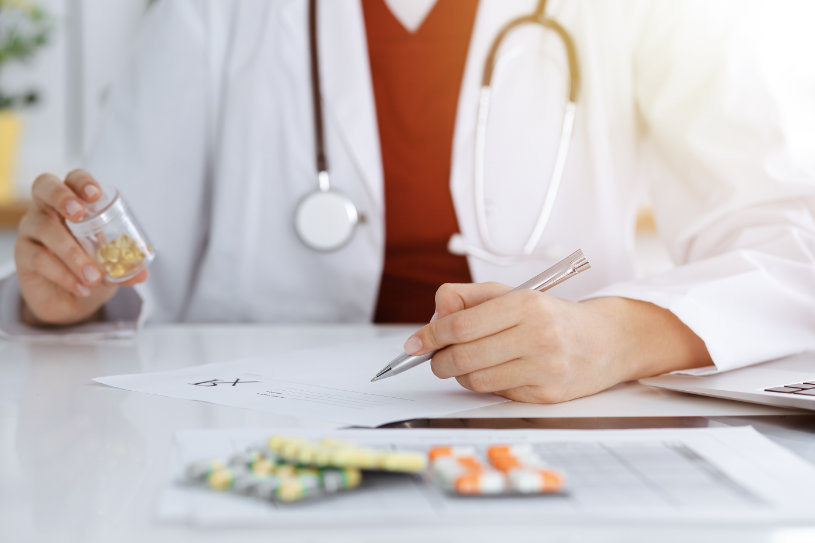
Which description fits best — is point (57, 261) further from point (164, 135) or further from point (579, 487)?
point (579, 487)

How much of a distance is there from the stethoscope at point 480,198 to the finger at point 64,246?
335mm

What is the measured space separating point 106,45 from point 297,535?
231 centimetres

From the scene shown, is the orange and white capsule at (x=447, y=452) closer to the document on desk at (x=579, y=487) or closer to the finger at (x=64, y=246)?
the document on desk at (x=579, y=487)

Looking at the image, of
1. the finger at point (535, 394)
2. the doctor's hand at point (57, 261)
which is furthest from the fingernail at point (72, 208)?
the finger at point (535, 394)

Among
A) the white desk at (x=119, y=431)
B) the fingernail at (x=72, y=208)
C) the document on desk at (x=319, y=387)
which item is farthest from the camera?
the fingernail at (x=72, y=208)

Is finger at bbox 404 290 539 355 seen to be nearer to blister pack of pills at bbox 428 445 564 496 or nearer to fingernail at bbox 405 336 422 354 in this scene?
fingernail at bbox 405 336 422 354

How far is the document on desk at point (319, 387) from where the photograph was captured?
1.99ft

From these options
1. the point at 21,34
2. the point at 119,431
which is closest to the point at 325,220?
the point at 119,431

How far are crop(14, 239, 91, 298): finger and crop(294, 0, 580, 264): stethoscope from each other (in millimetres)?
324

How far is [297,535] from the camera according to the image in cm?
38

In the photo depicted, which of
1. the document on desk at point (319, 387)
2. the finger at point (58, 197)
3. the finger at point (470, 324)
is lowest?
the document on desk at point (319, 387)

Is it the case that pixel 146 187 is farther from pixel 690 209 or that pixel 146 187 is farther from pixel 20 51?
pixel 20 51

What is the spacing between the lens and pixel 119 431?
0.56 metres

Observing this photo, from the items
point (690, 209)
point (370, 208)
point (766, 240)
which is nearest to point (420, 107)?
point (370, 208)
